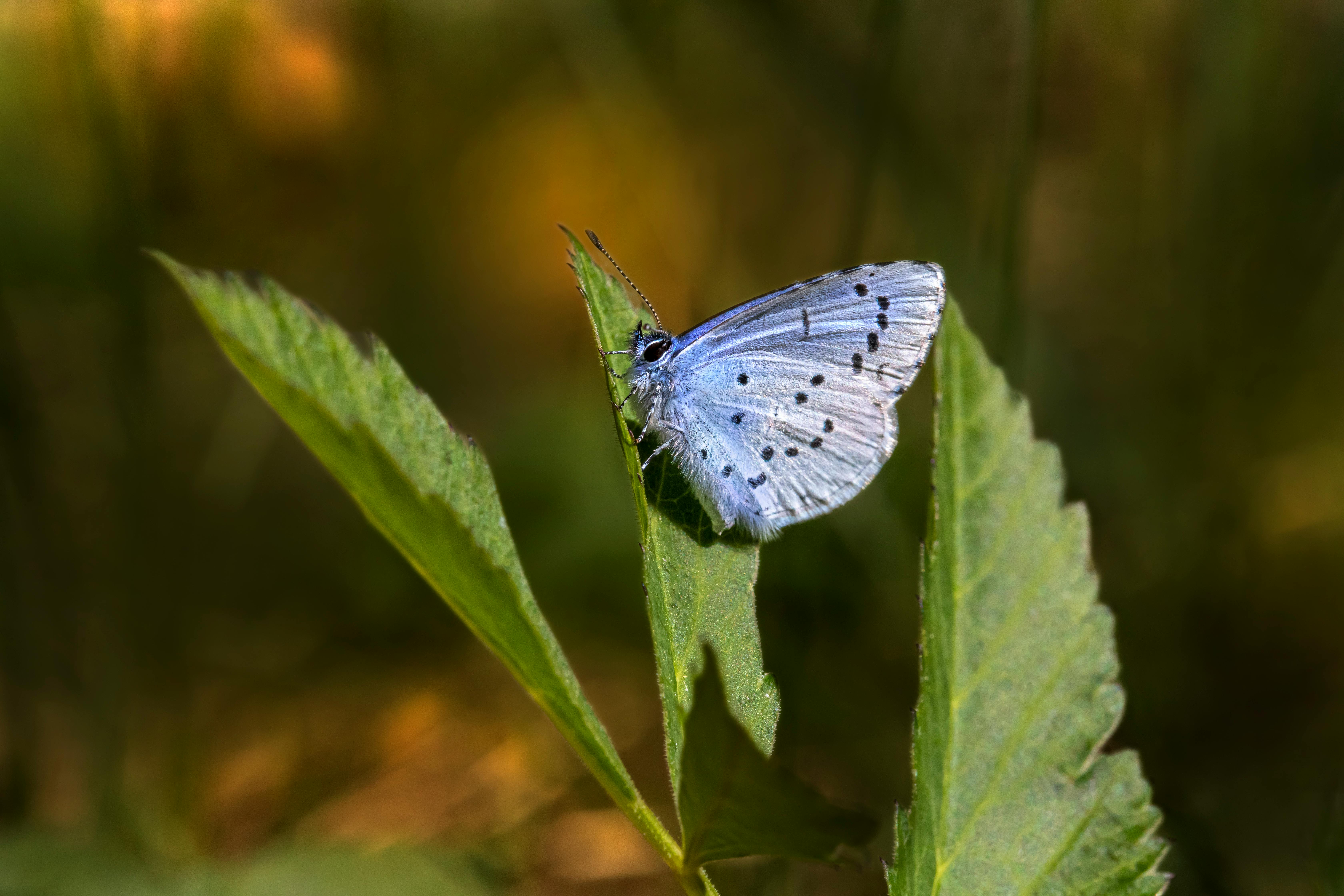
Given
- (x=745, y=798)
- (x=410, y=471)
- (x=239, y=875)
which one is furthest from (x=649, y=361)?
(x=239, y=875)

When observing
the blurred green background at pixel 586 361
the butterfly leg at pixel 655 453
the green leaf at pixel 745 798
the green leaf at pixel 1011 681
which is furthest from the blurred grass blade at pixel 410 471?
the blurred green background at pixel 586 361

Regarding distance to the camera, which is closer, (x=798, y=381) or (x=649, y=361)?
(x=649, y=361)

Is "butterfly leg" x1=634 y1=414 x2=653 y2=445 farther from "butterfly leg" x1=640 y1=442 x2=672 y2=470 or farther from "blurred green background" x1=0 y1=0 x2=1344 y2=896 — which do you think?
"blurred green background" x1=0 y1=0 x2=1344 y2=896

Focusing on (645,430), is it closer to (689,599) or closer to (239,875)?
(689,599)

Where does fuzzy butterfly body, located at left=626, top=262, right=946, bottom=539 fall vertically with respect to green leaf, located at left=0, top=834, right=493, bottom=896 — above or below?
above

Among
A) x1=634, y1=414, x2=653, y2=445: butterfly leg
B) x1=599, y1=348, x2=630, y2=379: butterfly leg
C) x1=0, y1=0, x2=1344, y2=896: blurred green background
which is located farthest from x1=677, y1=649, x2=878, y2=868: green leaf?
x1=0, y1=0, x2=1344, y2=896: blurred green background

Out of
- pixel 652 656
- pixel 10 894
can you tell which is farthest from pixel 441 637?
pixel 10 894

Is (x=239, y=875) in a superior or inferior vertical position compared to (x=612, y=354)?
inferior

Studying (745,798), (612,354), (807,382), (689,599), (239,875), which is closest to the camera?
(745,798)
